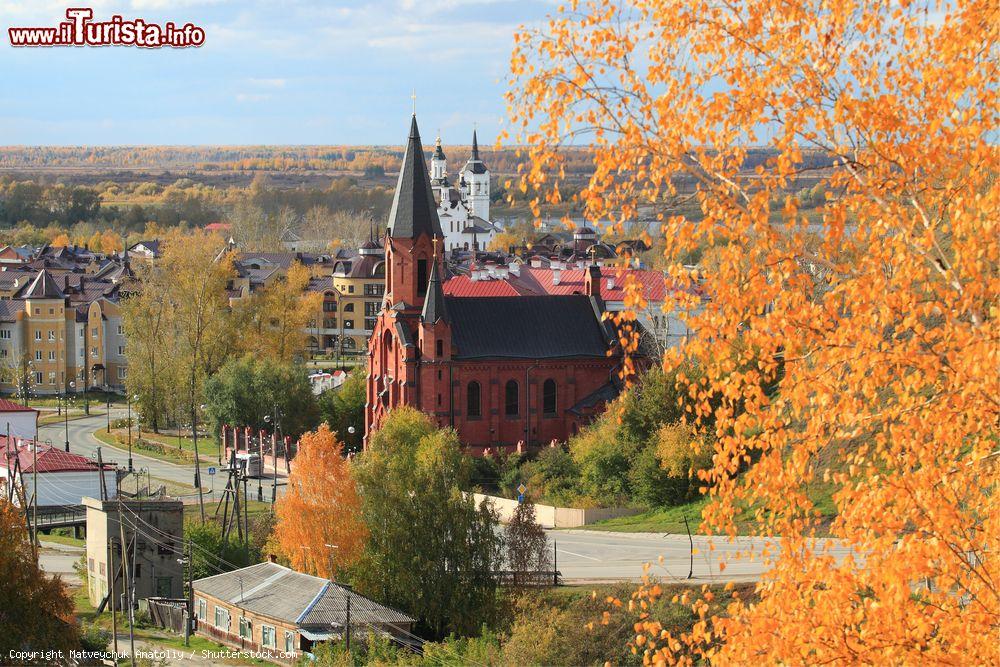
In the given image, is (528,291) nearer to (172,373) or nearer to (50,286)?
(172,373)

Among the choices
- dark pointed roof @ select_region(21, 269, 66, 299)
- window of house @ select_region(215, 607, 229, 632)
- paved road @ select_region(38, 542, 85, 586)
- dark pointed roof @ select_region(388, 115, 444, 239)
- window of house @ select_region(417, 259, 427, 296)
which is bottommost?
paved road @ select_region(38, 542, 85, 586)

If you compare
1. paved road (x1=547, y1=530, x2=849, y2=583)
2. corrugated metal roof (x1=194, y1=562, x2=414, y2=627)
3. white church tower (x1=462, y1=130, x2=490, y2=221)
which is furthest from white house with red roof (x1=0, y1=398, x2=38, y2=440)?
white church tower (x1=462, y1=130, x2=490, y2=221)

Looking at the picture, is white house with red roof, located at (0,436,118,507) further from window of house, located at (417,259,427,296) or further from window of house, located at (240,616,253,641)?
window of house, located at (240,616,253,641)

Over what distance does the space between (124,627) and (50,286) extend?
5069 cm

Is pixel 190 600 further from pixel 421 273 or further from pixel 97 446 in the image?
pixel 97 446

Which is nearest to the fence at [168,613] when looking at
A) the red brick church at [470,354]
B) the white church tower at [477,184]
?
the red brick church at [470,354]

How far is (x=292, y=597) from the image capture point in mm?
33469

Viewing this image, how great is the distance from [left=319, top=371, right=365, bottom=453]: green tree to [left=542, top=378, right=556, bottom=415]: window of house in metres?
9.04

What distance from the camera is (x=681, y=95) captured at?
1052cm

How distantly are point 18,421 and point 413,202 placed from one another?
20255 millimetres

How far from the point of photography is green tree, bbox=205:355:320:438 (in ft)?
195

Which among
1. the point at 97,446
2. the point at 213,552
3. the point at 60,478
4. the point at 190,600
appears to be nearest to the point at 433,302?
the point at 60,478

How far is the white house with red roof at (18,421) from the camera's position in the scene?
5853cm

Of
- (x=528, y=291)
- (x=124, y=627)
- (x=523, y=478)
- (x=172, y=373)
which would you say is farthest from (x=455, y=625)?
(x=528, y=291)
